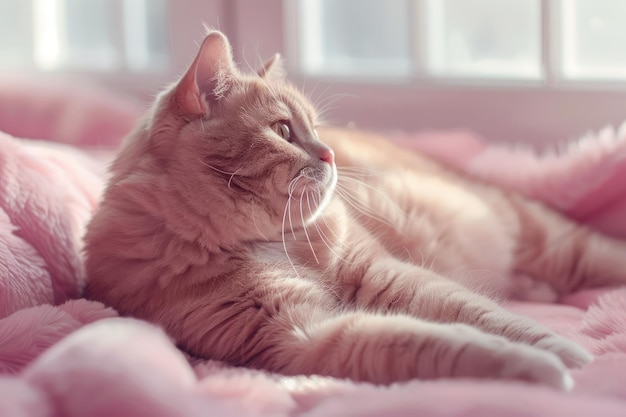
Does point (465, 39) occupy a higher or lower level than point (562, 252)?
higher

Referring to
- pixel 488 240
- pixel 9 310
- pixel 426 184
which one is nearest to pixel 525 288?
pixel 488 240

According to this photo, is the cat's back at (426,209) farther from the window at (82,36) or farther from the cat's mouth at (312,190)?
the window at (82,36)

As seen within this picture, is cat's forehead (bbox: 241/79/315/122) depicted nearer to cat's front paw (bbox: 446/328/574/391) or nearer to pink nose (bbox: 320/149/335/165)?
pink nose (bbox: 320/149/335/165)

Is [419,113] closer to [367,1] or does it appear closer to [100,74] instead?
[367,1]

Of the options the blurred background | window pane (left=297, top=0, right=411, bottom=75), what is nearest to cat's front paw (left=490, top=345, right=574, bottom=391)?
the blurred background

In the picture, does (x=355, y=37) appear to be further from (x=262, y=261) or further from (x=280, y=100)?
(x=262, y=261)

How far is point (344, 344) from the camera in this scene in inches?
43.5

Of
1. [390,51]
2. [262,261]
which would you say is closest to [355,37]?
[390,51]

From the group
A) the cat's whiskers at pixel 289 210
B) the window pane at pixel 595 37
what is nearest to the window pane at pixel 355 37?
the window pane at pixel 595 37

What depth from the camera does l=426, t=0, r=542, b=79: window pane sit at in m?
2.14

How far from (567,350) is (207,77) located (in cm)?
71

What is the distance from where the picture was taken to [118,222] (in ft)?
4.18

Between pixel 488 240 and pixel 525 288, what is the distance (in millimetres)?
139

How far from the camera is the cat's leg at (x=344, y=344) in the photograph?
0.99m
